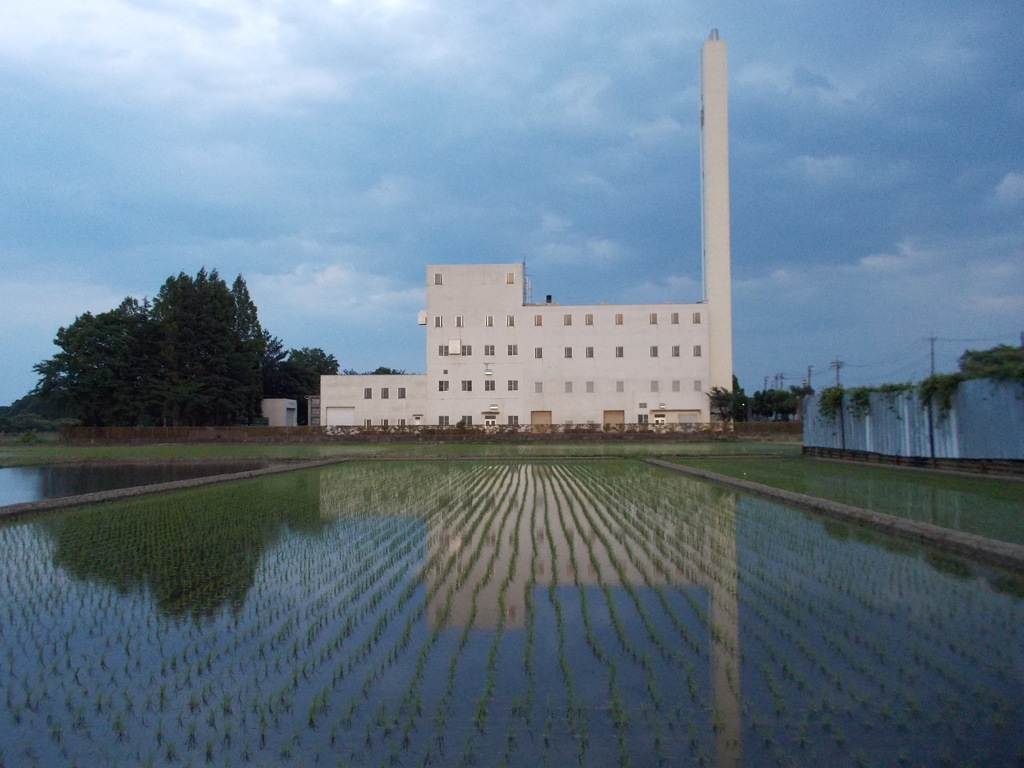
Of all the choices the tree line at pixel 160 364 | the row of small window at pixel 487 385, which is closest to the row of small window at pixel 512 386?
the row of small window at pixel 487 385

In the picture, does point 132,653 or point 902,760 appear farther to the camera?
point 132,653

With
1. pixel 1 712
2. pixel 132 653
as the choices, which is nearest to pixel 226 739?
pixel 1 712

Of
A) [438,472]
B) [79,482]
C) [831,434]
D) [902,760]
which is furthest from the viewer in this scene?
[831,434]

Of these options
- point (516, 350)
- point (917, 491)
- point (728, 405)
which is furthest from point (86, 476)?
point (728, 405)

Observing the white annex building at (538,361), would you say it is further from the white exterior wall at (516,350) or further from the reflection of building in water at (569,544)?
the reflection of building in water at (569,544)

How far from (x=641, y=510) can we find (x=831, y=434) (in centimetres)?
1705

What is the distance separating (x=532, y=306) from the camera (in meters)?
55.2

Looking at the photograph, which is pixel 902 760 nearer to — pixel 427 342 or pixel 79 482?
pixel 79 482

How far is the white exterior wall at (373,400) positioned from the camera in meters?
55.4

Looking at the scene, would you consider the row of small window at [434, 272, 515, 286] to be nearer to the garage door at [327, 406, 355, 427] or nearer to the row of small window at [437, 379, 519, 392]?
the row of small window at [437, 379, 519, 392]

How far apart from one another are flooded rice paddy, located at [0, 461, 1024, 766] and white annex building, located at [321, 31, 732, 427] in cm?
4403

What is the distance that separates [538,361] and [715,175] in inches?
652

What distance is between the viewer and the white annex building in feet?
176

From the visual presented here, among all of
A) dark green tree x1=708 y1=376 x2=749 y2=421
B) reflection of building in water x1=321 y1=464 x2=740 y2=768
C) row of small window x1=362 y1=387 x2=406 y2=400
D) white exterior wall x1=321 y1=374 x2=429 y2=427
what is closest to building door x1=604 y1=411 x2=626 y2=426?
dark green tree x1=708 y1=376 x2=749 y2=421
